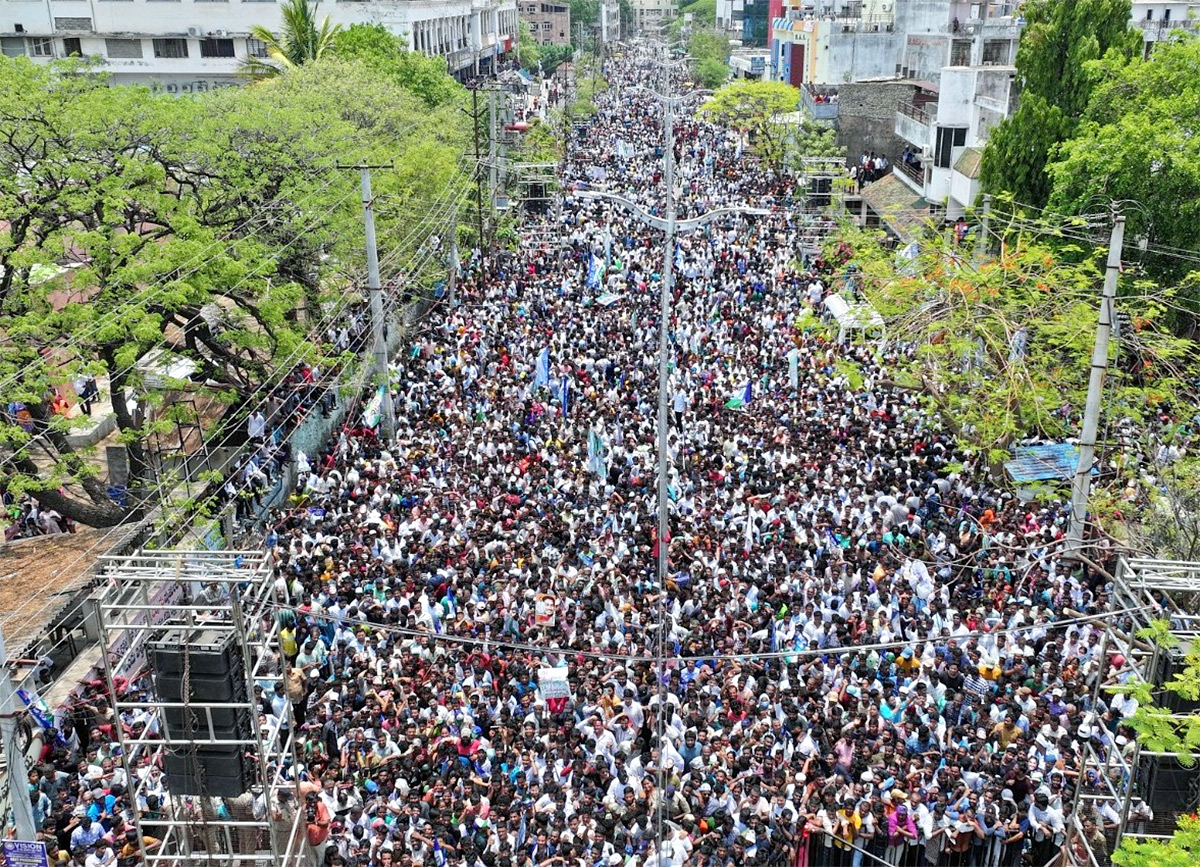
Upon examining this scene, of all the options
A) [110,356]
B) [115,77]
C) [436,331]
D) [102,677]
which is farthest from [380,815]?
[115,77]

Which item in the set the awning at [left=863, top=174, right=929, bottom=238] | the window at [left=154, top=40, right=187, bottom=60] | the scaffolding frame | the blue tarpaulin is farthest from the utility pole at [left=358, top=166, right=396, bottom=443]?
the window at [left=154, top=40, right=187, bottom=60]

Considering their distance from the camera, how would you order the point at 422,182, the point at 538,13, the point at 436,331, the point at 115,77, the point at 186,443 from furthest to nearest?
the point at 538,13
the point at 115,77
the point at 422,182
the point at 436,331
the point at 186,443

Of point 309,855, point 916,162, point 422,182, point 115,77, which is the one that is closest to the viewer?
point 309,855

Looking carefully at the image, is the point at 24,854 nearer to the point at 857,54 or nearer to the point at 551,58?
the point at 857,54

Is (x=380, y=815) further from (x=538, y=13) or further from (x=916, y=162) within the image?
(x=538, y=13)

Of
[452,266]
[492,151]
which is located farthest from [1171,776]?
[492,151]

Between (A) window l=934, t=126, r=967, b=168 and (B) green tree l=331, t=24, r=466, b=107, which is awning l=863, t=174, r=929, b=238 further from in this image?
(B) green tree l=331, t=24, r=466, b=107

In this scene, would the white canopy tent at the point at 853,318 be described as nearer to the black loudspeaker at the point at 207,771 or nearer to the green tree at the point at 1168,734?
the green tree at the point at 1168,734
